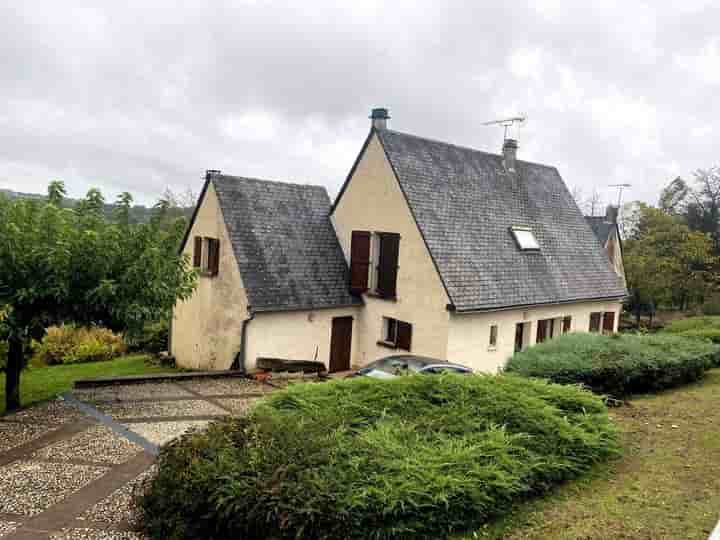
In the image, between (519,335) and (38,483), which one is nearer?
(38,483)

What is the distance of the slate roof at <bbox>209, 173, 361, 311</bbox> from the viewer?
61.8ft

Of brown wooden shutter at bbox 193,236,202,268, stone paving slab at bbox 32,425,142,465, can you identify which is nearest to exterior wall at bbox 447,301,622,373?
brown wooden shutter at bbox 193,236,202,268

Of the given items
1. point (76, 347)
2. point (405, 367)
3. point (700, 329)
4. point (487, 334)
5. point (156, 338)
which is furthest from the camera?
point (156, 338)

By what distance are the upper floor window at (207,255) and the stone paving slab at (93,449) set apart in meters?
8.90

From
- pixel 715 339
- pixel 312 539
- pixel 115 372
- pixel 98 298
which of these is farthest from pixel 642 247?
pixel 312 539

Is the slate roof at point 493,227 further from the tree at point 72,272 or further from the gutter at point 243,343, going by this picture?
the tree at point 72,272

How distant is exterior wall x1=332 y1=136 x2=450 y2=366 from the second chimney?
23.8 ft

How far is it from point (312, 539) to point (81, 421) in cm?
863

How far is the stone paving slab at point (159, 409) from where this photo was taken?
1290 cm

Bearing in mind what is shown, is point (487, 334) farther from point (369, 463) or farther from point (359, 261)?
point (369, 463)

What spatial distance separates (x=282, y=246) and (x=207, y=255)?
2.77 m

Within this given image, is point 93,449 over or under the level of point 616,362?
under

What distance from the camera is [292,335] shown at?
1908 centimetres

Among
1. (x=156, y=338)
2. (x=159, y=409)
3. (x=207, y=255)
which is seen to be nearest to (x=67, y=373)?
(x=156, y=338)
